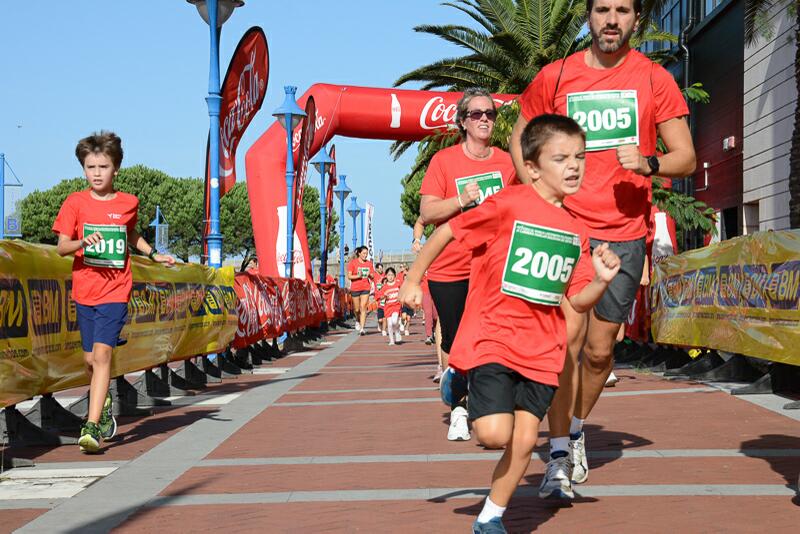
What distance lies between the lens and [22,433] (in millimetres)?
7555

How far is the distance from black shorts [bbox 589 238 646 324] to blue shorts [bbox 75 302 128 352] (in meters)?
3.42

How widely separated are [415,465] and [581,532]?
1954 millimetres

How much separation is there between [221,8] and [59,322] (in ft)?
25.1

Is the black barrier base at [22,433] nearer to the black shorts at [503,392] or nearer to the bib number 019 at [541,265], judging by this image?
the black shorts at [503,392]

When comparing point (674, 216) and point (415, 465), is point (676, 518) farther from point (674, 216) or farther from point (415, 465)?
point (674, 216)

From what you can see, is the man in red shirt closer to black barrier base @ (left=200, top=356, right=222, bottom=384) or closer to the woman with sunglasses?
the woman with sunglasses

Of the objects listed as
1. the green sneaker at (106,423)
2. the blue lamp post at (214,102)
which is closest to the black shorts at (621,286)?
the green sneaker at (106,423)

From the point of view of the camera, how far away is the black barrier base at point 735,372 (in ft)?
37.8

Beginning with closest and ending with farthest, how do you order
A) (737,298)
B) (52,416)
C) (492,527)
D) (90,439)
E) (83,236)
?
(492,527) → (90,439) → (83,236) → (52,416) → (737,298)

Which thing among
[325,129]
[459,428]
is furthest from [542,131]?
[325,129]

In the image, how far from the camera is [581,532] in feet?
15.0

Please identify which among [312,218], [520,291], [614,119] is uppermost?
[312,218]

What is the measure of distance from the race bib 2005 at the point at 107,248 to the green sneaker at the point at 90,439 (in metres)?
1.03

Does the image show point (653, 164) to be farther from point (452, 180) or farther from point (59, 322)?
point (59, 322)
